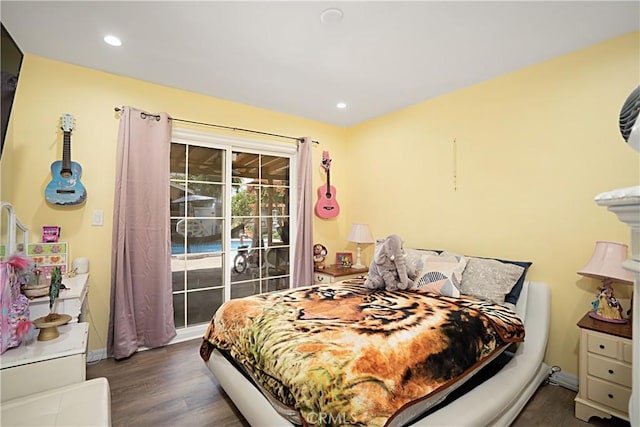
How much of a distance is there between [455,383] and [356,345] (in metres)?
0.61

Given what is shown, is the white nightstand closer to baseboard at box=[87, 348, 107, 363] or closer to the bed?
the bed

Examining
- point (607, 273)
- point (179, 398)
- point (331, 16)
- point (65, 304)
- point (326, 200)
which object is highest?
point (331, 16)

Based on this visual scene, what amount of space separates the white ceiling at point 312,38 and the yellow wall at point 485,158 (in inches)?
7.3

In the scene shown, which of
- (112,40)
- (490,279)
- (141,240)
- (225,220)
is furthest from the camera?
(225,220)

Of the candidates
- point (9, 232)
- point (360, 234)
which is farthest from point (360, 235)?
point (9, 232)

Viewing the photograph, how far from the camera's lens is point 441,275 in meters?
2.53

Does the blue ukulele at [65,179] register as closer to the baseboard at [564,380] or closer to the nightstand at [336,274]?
the nightstand at [336,274]

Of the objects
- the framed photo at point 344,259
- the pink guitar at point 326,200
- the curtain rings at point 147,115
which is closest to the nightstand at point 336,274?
the framed photo at point 344,259

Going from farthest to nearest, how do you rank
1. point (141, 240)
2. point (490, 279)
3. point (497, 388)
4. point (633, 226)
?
point (141, 240)
point (490, 279)
point (497, 388)
point (633, 226)

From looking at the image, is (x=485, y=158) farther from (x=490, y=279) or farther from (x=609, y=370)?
(x=609, y=370)

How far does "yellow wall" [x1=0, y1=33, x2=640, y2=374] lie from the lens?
87.0 inches

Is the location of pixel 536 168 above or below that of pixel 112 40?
below

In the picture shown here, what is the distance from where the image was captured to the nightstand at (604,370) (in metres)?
1.77

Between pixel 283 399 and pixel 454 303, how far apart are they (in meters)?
1.39
